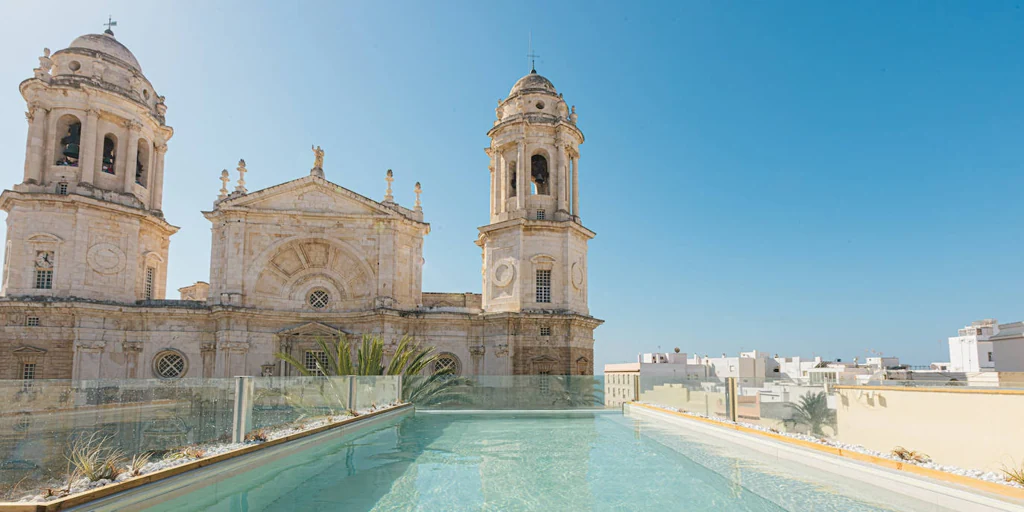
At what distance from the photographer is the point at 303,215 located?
3200 cm

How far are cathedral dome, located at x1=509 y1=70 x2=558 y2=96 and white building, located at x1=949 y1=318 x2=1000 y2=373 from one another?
4522cm

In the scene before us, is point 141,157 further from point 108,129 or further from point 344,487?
point 344,487

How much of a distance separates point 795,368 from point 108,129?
6975 centimetres

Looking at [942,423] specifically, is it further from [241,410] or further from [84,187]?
[84,187]

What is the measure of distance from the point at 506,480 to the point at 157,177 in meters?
33.0

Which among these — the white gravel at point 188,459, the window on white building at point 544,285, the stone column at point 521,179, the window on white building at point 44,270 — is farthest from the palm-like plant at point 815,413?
the window on white building at point 44,270

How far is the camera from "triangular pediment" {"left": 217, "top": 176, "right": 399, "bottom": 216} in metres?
31.8

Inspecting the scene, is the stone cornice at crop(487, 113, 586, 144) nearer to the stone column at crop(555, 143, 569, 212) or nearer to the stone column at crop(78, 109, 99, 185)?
the stone column at crop(555, 143, 569, 212)

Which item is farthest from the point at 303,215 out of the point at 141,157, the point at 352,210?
the point at 141,157

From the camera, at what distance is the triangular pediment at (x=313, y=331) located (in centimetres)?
3086

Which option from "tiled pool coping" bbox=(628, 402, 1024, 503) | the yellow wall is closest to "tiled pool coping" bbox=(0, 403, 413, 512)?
"tiled pool coping" bbox=(628, 402, 1024, 503)

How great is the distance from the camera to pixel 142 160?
34125 millimetres

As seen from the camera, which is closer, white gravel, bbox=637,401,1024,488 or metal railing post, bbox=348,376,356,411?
white gravel, bbox=637,401,1024,488

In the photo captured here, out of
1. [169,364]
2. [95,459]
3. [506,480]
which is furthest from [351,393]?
[169,364]
